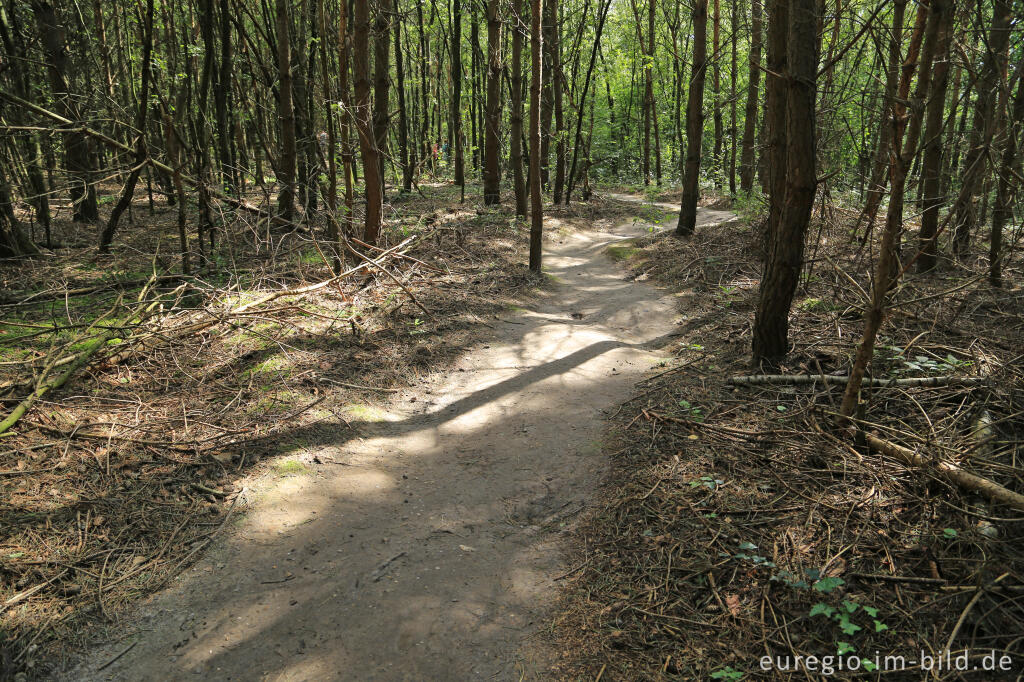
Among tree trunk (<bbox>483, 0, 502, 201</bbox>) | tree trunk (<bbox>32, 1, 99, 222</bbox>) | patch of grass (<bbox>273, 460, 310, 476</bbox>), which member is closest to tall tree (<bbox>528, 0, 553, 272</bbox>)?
tree trunk (<bbox>483, 0, 502, 201</bbox>)

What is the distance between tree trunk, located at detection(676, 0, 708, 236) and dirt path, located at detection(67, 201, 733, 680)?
261 inches

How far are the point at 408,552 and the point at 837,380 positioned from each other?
336 centimetres

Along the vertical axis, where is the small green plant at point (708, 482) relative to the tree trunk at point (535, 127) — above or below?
below

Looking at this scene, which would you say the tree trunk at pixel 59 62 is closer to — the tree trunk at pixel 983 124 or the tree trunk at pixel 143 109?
the tree trunk at pixel 143 109

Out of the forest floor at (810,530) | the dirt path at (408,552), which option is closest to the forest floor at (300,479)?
the dirt path at (408,552)

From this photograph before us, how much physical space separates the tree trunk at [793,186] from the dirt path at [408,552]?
1.45 meters

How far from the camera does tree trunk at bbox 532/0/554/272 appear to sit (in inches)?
339

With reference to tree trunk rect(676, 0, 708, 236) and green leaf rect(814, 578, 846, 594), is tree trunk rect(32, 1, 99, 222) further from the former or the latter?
green leaf rect(814, 578, 846, 594)

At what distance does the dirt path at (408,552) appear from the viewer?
2822mm

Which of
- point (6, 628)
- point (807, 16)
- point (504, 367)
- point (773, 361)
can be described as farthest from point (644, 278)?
point (6, 628)

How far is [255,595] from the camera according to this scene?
126 inches

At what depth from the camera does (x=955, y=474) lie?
304 cm

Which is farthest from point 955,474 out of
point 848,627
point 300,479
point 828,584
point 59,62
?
point 59,62

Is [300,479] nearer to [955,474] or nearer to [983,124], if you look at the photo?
[955,474]
